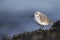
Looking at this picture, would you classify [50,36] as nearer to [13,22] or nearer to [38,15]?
[38,15]

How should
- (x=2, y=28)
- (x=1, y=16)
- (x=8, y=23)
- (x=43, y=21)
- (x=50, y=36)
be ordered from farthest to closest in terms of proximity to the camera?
(x=1, y=16)
(x=8, y=23)
(x=2, y=28)
(x=43, y=21)
(x=50, y=36)

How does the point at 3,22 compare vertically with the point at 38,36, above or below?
above

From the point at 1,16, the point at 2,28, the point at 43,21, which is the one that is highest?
the point at 1,16

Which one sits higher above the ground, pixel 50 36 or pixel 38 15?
pixel 38 15

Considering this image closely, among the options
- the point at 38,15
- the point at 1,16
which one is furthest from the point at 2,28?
the point at 38,15

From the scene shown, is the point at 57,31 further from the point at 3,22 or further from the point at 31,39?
the point at 3,22

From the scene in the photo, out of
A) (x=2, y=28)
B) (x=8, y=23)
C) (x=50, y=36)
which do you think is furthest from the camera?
(x=8, y=23)

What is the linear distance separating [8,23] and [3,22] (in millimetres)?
436

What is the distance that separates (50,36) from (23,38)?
2.79ft

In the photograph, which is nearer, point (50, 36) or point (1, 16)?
point (50, 36)

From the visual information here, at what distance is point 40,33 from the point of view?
8055mm

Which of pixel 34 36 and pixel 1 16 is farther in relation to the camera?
pixel 1 16

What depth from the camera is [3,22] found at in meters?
22.6

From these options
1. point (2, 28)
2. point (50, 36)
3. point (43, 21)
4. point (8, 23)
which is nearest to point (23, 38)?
point (50, 36)
